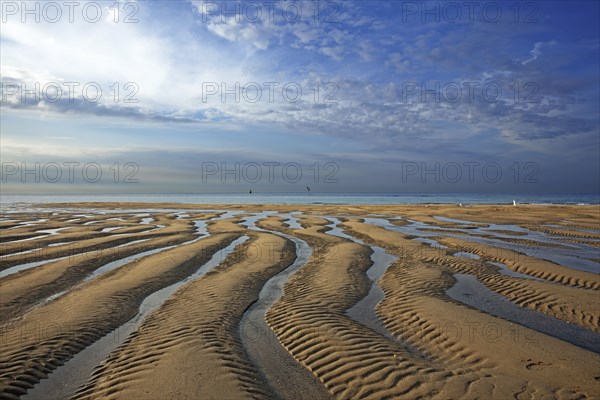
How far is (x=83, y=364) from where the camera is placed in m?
7.41

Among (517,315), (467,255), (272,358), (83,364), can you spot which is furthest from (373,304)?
(467,255)

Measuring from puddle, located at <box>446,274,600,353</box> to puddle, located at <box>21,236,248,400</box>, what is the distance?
8.54 m

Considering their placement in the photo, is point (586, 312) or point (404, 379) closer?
point (404, 379)

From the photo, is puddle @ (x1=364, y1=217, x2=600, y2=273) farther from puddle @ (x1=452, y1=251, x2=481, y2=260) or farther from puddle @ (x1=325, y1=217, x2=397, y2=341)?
puddle @ (x1=325, y1=217, x2=397, y2=341)

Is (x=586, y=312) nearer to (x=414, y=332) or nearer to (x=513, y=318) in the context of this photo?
(x=513, y=318)

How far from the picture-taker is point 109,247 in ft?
69.2

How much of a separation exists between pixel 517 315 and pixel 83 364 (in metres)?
10.5

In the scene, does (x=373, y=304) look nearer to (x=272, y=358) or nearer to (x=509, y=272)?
(x=272, y=358)

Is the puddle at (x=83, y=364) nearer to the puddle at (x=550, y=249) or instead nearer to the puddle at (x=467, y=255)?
the puddle at (x=467, y=255)

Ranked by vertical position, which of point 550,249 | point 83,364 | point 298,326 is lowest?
point 83,364

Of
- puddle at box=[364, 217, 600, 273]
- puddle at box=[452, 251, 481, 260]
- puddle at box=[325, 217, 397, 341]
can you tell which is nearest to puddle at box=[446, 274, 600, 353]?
puddle at box=[325, 217, 397, 341]

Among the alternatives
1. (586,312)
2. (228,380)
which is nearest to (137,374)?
(228,380)

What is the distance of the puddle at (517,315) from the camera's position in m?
8.68

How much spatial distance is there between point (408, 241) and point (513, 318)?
542 inches
